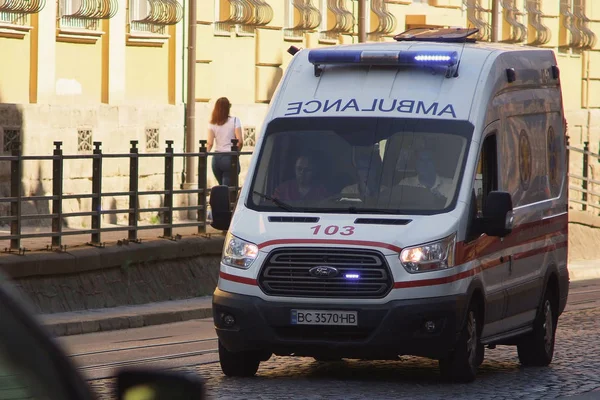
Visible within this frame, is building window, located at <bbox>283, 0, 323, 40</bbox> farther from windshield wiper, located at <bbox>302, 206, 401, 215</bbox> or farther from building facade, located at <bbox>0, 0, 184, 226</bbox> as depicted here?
windshield wiper, located at <bbox>302, 206, 401, 215</bbox>

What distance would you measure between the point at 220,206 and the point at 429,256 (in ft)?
5.50

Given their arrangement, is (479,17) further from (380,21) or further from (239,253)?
(239,253)

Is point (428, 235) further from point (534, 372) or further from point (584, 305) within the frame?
point (584, 305)

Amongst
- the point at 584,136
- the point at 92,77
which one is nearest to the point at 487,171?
the point at 92,77

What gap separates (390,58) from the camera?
11.5m

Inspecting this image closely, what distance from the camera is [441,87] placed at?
1159cm

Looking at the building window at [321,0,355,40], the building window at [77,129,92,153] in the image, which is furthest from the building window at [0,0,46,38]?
the building window at [321,0,355,40]

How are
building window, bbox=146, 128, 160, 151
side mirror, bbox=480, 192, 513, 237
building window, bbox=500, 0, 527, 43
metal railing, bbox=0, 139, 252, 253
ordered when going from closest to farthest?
side mirror, bbox=480, 192, 513, 237 < metal railing, bbox=0, 139, 252, 253 < building window, bbox=146, 128, 160, 151 < building window, bbox=500, 0, 527, 43

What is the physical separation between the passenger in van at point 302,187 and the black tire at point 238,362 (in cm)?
111

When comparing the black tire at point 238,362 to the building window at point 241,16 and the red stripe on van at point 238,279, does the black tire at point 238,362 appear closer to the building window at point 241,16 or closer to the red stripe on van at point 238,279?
the red stripe on van at point 238,279

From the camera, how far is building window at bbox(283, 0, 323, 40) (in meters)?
28.4

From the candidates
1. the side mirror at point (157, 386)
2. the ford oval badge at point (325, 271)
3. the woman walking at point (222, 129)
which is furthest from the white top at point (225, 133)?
the side mirror at point (157, 386)

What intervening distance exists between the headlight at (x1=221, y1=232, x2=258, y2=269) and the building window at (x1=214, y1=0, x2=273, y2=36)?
596 inches

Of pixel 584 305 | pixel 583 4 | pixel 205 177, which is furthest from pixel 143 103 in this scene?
pixel 583 4
